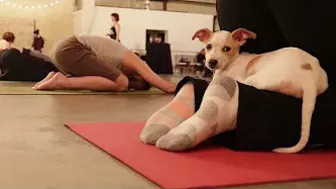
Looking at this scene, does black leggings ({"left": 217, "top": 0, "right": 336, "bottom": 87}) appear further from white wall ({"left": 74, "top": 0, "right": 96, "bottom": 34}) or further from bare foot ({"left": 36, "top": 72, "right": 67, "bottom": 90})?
white wall ({"left": 74, "top": 0, "right": 96, "bottom": 34})

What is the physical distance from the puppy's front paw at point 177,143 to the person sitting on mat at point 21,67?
3498mm

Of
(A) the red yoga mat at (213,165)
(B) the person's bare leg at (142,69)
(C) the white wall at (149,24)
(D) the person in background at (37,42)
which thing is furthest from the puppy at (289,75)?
(D) the person in background at (37,42)

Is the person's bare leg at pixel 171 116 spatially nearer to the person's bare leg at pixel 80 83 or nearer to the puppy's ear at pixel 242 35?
the puppy's ear at pixel 242 35

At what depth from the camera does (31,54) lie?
4.61 m

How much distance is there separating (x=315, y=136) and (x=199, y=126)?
1.10ft

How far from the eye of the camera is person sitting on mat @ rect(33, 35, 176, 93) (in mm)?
3096

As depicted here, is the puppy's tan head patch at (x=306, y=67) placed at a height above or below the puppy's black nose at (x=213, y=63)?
above

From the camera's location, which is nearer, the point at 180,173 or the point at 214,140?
the point at 180,173

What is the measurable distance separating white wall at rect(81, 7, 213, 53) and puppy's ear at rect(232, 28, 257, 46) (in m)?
6.84

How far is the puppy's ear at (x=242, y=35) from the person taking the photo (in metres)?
1.48

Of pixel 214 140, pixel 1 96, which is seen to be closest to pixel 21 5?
pixel 1 96

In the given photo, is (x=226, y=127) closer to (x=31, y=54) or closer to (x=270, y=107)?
(x=270, y=107)

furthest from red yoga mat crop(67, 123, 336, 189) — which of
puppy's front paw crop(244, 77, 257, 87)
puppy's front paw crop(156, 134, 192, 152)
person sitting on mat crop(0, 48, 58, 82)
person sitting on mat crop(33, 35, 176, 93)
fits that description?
person sitting on mat crop(0, 48, 58, 82)

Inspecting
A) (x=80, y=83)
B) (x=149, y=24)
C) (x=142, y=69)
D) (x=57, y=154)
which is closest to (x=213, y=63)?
(x=57, y=154)
